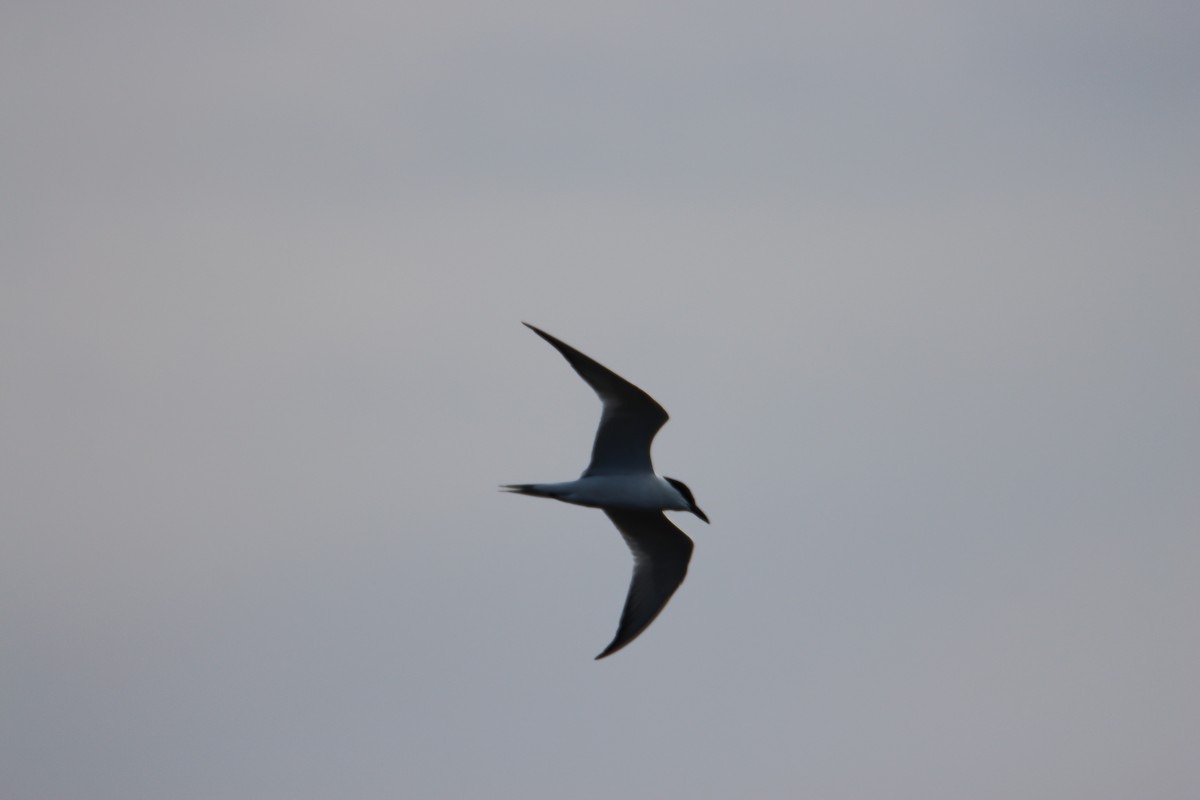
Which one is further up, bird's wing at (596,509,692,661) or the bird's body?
the bird's body

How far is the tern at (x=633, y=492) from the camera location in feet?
51.0

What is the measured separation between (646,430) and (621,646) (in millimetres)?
2764

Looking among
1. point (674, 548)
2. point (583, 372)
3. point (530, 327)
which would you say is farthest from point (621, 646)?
point (530, 327)

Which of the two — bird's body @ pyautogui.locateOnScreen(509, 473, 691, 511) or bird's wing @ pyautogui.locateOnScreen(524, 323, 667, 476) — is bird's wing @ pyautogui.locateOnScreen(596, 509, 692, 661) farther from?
bird's wing @ pyautogui.locateOnScreen(524, 323, 667, 476)

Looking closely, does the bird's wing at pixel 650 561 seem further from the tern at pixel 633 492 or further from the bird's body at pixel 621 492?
the bird's body at pixel 621 492

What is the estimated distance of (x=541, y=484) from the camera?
51.3 feet

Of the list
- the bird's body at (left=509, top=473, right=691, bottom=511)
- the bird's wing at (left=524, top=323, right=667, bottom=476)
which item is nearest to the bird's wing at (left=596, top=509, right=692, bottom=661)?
the bird's body at (left=509, top=473, right=691, bottom=511)

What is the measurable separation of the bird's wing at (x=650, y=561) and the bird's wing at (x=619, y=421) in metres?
1.21

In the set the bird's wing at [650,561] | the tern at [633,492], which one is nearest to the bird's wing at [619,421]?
the tern at [633,492]

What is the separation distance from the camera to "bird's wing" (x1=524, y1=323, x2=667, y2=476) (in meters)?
15.2

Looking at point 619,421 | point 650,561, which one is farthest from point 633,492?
point 650,561

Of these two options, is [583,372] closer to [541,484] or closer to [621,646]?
[541,484]

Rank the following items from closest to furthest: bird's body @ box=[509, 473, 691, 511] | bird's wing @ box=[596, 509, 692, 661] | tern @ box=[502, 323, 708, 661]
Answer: tern @ box=[502, 323, 708, 661] → bird's body @ box=[509, 473, 691, 511] → bird's wing @ box=[596, 509, 692, 661]

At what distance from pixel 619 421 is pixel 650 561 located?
98.9 inches
